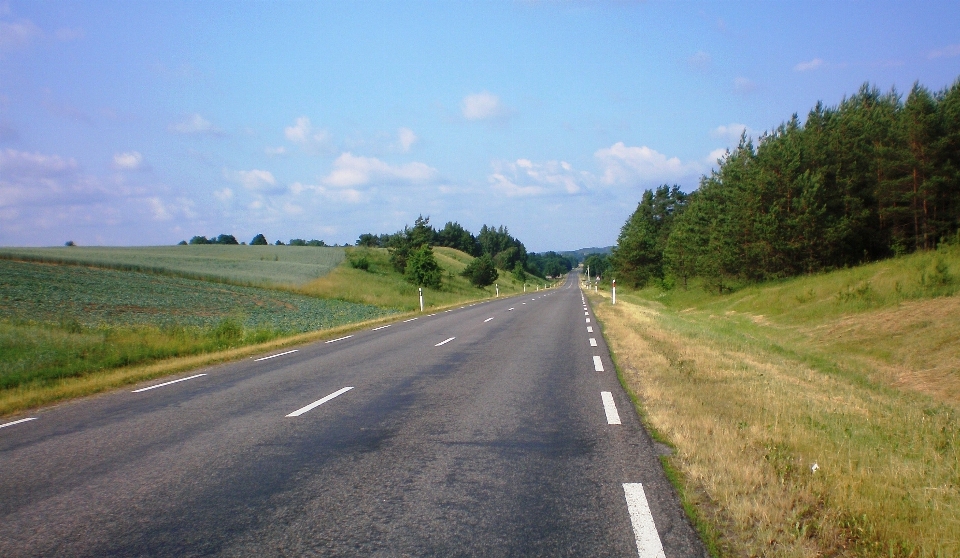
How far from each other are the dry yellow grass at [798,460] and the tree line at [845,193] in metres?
27.3

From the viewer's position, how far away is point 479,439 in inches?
275

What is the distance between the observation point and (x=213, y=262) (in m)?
64.3

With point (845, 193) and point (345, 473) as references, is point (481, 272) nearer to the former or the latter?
point (845, 193)

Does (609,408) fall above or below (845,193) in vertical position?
below

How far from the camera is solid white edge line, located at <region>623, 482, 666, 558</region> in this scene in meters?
4.08

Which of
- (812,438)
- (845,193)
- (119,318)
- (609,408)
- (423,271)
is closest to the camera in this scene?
(812,438)

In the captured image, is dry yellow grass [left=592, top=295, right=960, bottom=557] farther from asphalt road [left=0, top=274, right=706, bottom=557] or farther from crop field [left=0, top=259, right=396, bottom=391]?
crop field [left=0, top=259, right=396, bottom=391]

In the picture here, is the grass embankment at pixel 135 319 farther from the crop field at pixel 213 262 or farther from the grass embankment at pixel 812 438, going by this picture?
the grass embankment at pixel 812 438

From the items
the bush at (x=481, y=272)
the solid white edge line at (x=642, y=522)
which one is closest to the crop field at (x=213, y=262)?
the bush at (x=481, y=272)

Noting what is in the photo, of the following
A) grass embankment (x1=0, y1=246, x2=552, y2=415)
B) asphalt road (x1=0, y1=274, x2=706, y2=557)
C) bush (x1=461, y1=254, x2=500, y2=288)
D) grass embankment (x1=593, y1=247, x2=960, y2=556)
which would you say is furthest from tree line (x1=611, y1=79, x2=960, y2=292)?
bush (x1=461, y1=254, x2=500, y2=288)

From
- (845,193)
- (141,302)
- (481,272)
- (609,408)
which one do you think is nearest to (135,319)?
(141,302)

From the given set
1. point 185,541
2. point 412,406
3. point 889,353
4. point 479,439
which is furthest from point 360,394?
point 889,353

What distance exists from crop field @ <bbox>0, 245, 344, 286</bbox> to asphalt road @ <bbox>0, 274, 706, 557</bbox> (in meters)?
41.0

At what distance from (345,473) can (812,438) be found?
15.4ft
